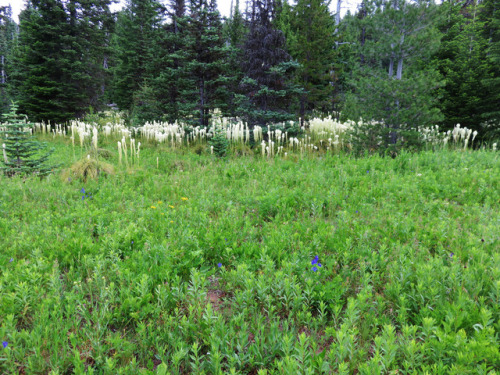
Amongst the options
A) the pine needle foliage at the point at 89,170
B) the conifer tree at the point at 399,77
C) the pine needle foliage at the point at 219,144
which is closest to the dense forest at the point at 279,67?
the conifer tree at the point at 399,77

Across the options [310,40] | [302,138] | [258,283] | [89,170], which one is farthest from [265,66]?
[258,283]

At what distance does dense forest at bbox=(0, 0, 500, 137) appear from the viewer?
8.20m

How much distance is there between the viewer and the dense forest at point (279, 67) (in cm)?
820

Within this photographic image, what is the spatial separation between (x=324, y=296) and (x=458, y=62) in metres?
17.0

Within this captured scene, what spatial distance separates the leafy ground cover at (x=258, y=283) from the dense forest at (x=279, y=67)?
162 inches

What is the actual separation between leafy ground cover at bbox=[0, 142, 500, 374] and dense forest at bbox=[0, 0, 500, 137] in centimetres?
411

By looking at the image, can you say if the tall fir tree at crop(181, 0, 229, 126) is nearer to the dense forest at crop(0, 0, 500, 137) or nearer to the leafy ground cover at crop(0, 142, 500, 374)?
the dense forest at crop(0, 0, 500, 137)

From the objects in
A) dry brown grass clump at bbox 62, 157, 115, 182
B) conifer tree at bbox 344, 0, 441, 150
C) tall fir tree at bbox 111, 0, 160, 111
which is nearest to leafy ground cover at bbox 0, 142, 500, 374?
dry brown grass clump at bbox 62, 157, 115, 182

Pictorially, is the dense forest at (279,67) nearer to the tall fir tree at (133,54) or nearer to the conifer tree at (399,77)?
the conifer tree at (399,77)

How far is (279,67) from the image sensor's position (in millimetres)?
11359

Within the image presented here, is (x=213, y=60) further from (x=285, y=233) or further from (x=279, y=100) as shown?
(x=285, y=233)

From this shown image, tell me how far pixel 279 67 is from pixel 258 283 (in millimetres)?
10452

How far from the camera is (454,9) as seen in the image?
18.5 meters

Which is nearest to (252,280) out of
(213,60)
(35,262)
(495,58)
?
(35,262)
